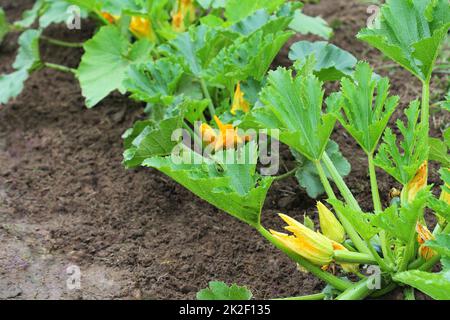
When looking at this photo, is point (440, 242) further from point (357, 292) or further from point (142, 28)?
point (142, 28)

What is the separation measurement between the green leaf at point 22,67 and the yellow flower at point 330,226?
5.95 feet

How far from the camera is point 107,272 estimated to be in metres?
2.75

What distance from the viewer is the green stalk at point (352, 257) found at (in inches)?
94.3

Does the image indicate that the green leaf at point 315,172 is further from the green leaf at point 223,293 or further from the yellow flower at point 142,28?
the yellow flower at point 142,28

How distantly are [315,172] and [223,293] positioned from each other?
30.5 inches

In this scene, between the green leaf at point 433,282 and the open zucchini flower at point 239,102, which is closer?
the green leaf at point 433,282

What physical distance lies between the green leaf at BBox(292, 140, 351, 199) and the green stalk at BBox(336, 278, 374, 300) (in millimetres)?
564

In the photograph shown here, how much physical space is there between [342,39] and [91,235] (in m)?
1.79

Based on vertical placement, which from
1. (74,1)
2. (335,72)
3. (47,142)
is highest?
(335,72)

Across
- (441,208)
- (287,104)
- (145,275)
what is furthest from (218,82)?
(441,208)

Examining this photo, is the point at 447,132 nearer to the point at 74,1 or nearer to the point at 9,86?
the point at 74,1

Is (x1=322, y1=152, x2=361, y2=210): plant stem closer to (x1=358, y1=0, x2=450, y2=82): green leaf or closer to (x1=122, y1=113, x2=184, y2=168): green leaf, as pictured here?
(x1=358, y1=0, x2=450, y2=82): green leaf

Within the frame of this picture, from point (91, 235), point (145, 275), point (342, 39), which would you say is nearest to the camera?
point (145, 275)

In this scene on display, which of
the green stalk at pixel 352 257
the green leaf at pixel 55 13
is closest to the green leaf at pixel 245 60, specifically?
the green stalk at pixel 352 257
